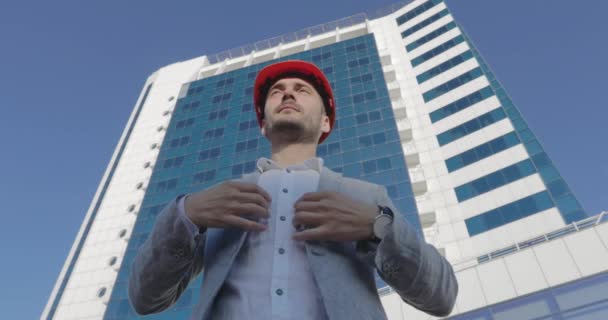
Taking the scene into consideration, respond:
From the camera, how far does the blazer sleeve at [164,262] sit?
2.40 meters

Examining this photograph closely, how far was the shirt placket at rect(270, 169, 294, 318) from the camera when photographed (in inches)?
86.0

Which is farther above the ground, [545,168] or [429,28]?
[429,28]

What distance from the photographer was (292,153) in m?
3.34

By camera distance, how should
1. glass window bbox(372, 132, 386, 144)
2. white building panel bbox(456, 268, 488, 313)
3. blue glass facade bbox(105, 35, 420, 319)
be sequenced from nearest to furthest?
white building panel bbox(456, 268, 488, 313) → blue glass facade bbox(105, 35, 420, 319) → glass window bbox(372, 132, 386, 144)

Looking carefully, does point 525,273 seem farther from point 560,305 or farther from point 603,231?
point 603,231

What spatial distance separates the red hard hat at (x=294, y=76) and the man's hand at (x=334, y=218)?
1494 mm

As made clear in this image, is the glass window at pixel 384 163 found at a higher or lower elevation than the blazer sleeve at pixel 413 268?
higher

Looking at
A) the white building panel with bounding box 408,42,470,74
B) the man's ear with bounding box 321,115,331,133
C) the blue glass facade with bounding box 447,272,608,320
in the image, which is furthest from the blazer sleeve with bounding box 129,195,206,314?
the white building panel with bounding box 408,42,470,74

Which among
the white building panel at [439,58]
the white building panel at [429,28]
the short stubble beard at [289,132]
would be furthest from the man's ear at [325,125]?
the white building panel at [429,28]

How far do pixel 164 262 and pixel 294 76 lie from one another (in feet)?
6.14

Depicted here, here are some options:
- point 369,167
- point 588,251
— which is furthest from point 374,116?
point 588,251

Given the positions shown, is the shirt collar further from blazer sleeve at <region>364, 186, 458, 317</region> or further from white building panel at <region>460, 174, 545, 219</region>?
white building panel at <region>460, 174, 545, 219</region>

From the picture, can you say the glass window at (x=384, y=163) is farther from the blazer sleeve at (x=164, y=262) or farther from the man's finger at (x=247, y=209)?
the man's finger at (x=247, y=209)

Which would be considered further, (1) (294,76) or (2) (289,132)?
(1) (294,76)
